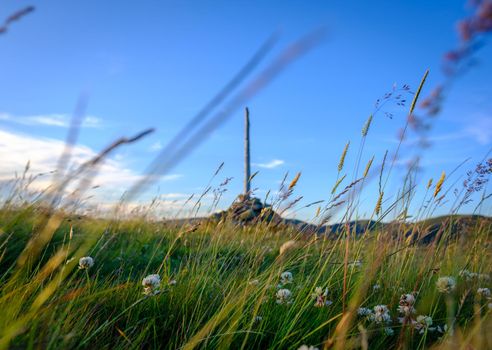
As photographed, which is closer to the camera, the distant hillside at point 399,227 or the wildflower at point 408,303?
the wildflower at point 408,303

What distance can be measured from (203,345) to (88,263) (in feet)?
4.22

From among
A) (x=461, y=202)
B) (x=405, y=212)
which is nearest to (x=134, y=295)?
(x=405, y=212)

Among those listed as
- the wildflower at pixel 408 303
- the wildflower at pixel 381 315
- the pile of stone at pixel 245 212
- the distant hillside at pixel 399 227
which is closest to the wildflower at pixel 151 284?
the distant hillside at pixel 399 227

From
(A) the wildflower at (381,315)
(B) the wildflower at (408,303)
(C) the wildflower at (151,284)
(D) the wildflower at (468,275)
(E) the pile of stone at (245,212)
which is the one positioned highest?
(E) the pile of stone at (245,212)

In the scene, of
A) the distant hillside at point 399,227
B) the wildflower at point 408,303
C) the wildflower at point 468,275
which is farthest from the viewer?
the wildflower at point 468,275

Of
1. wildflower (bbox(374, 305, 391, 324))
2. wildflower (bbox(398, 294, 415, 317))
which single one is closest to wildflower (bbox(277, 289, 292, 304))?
wildflower (bbox(374, 305, 391, 324))

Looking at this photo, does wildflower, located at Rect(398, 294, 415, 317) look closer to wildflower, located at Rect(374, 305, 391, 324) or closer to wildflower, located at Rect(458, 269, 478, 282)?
wildflower, located at Rect(374, 305, 391, 324)

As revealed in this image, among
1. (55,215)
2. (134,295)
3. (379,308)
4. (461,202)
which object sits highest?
(461,202)

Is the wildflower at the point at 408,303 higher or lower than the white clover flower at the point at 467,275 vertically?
lower

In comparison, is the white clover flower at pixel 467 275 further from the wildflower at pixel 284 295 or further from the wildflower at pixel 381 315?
the wildflower at pixel 284 295

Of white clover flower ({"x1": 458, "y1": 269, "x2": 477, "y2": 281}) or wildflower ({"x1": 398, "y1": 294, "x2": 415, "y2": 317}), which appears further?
white clover flower ({"x1": 458, "y1": 269, "x2": 477, "y2": 281})

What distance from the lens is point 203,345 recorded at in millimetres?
2070

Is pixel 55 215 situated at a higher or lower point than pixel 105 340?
higher

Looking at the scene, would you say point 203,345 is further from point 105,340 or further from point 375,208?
point 375,208
